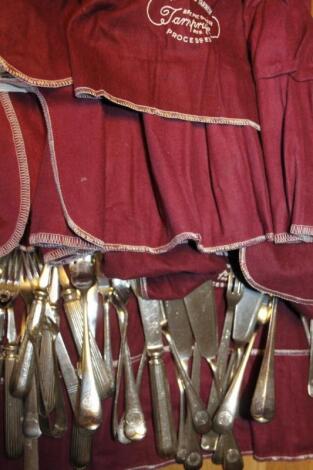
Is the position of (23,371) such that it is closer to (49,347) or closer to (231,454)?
(49,347)

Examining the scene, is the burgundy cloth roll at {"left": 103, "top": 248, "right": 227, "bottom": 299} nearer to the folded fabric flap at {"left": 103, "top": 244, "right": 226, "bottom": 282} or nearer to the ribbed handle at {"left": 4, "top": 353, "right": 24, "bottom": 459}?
the folded fabric flap at {"left": 103, "top": 244, "right": 226, "bottom": 282}

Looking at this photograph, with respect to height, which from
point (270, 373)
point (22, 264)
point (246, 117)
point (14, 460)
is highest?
point (246, 117)

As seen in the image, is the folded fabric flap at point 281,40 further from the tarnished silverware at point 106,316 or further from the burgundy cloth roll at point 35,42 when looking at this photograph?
the tarnished silverware at point 106,316

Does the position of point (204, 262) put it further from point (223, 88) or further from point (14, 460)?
point (14, 460)

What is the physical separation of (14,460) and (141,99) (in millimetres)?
479

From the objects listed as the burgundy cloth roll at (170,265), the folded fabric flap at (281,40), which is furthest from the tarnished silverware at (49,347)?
the folded fabric flap at (281,40)

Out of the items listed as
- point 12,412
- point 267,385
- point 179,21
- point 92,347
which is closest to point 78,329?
point 92,347

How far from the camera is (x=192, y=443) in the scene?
0.74 m

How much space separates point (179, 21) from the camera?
0.57 meters

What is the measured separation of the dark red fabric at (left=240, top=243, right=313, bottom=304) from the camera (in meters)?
0.58

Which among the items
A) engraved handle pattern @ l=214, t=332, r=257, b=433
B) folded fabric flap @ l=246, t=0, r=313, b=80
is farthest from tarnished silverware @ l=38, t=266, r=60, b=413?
folded fabric flap @ l=246, t=0, r=313, b=80

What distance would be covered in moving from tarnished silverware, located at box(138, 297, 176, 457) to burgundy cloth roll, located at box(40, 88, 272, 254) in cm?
18

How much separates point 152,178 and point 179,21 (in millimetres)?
161

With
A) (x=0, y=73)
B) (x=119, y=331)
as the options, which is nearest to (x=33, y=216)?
(x=0, y=73)
